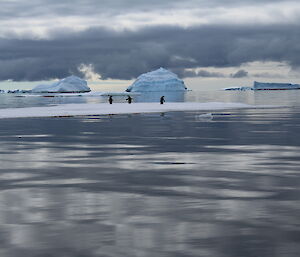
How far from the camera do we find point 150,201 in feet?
44.7

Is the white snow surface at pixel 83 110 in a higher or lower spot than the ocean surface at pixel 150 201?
higher

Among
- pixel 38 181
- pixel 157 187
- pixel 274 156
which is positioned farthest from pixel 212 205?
pixel 274 156

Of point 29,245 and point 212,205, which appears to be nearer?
point 29,245

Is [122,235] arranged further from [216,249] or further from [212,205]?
[212,205]

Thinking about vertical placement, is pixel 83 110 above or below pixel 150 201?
above

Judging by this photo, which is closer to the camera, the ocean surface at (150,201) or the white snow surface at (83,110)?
the ocean surface at (150,201)

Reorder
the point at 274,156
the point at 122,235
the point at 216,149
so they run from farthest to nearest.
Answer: the point at 216,149 < the point at 274,156 < the point at 122,235

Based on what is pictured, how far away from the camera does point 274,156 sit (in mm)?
24000

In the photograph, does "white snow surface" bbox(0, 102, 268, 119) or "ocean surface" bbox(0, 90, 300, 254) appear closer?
"ocean surface" bbox(0, 90, 300, 254)

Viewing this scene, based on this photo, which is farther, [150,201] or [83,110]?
[83,110]

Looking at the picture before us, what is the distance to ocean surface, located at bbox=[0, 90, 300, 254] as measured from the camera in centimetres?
956

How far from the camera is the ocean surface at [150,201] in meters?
9.56

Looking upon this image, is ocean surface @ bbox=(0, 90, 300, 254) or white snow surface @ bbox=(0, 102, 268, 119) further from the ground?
white snow surface @ bbox=(0, 102, 268, 119)

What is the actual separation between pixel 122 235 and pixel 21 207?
354cm
